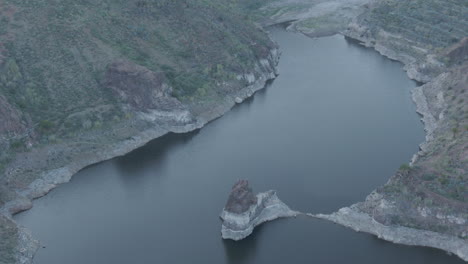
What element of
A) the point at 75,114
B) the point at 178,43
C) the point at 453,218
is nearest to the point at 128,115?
the point at 75,114

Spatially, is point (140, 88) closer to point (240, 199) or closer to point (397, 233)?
point (240, 199)

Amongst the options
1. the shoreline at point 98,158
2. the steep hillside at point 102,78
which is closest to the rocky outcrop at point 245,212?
the shoreline at point 98,158

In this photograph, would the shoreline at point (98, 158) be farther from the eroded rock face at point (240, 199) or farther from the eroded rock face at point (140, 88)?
the eroded rock face at point (240, 199)

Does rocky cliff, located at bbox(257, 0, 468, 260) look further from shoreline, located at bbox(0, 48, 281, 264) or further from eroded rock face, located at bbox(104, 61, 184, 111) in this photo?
eroded rock face, located at bbox(104, 61, 184, 111)

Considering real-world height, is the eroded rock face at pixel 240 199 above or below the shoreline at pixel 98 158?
above

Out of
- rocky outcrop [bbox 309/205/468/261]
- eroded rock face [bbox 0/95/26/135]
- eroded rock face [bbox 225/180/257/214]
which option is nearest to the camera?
rocky outcrop [bbox 309/205/468/261]

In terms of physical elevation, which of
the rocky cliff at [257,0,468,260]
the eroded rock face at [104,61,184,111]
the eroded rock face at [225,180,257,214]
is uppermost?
the rocky cliff at [257,0,468,260]

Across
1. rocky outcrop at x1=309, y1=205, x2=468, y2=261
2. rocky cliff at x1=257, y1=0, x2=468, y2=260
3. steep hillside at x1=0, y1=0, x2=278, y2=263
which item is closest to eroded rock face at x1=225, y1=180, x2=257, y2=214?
rocky outcrop at x1=309, y1=205, x2=468, y2=261

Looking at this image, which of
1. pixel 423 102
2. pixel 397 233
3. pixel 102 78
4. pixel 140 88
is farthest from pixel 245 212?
pixel 423 102

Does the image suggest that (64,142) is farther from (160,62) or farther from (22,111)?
(160,62)
